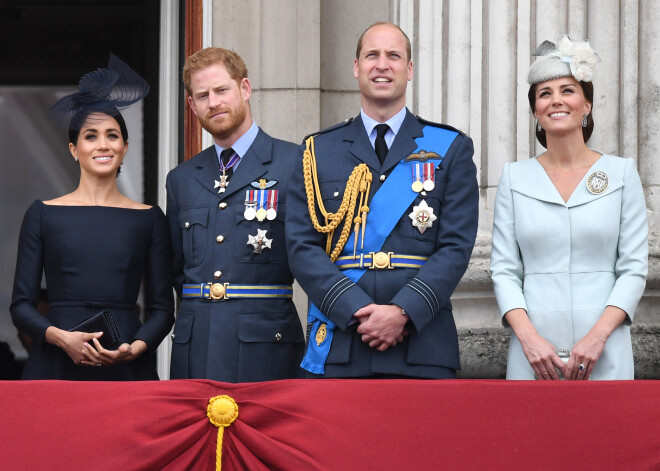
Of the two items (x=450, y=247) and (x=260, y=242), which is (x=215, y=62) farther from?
(x=450, y=247)

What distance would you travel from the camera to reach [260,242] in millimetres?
4059

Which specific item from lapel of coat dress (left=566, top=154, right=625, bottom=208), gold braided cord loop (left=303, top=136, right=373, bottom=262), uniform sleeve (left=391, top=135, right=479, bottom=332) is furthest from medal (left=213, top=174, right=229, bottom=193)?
lapel of coat dress (left=566, top=154, right=625, bottom=208)

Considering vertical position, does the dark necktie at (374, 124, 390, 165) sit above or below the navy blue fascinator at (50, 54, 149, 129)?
below

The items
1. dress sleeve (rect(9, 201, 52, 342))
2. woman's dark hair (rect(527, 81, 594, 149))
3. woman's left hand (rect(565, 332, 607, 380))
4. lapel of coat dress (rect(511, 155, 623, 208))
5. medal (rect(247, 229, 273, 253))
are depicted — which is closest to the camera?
woman's left hand (rect(565, 332, 607, 380))

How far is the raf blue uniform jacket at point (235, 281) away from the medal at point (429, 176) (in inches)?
21.7

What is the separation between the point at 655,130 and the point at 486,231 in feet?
2.55

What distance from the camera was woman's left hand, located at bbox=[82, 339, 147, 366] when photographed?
3.87 m

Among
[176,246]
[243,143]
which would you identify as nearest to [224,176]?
[243,143]

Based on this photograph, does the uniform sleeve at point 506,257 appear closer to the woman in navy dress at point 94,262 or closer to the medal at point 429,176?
the medal at point 429,176

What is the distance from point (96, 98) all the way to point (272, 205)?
0.73 m

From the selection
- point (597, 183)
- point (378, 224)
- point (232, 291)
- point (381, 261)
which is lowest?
point (232, 291)

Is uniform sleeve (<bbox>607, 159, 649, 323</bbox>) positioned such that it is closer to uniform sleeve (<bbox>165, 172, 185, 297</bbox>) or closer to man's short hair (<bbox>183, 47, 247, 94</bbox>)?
man's short hair (<bbox>183, 47, 247, 94</bbox>)

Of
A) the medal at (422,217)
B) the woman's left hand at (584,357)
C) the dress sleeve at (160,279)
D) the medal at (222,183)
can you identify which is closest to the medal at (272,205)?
the medal at (222,183)

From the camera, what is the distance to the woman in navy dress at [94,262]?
3965 mm
